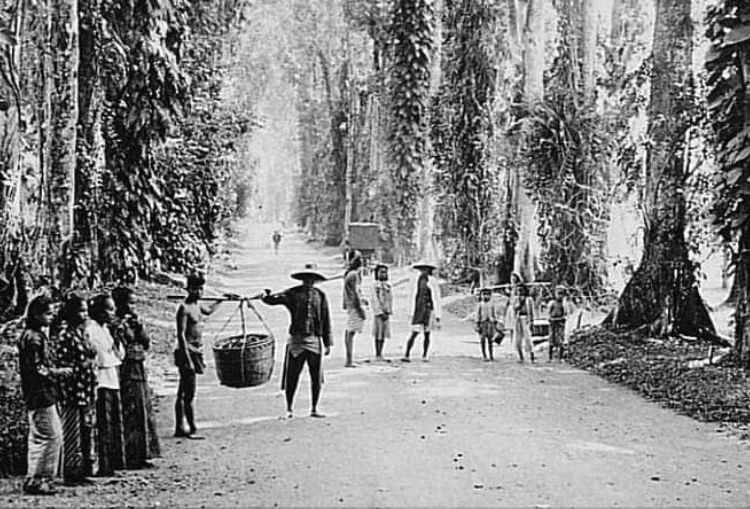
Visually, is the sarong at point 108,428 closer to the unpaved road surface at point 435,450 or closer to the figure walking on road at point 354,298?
the unpaved road surface at point 435,450

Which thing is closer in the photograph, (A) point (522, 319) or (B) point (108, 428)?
(B) point (108, 428)

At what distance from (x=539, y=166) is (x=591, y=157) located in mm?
1282

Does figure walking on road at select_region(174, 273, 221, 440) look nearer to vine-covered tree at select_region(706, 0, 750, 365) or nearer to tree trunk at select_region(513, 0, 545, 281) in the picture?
vine-covered tree at select_region(706, 0, 750, 365)

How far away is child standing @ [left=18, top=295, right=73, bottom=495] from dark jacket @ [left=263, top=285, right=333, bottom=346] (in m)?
3.60

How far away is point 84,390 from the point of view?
789 centimetres

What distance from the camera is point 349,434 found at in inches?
399

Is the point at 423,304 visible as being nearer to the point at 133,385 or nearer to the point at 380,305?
the point at 380,305

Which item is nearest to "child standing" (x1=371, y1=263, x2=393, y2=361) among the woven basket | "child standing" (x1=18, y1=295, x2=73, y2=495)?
the woven basket

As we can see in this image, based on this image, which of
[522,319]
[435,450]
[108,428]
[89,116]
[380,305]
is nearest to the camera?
[108,428]

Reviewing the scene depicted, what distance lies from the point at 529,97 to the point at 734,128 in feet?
28.9

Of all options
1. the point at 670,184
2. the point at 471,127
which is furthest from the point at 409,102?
the point at 670,184

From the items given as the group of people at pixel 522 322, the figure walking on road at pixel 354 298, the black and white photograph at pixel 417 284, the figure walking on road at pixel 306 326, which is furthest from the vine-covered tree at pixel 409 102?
the figure walking on road at pixel 306 326

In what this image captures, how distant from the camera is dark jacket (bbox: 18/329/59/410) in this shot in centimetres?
733

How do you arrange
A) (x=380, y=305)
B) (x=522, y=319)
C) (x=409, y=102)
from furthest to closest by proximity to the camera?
1. (x=409, y=102)
2. (x=522, y=319)
3. (x=380, y=305)
